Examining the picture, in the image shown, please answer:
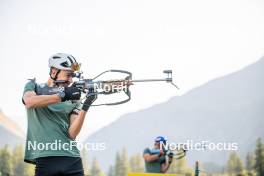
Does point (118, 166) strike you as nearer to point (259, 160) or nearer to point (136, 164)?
point (136, 164)

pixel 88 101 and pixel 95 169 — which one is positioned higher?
pixel 95 169

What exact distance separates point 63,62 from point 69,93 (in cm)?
32

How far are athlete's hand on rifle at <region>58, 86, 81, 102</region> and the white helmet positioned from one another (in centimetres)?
21

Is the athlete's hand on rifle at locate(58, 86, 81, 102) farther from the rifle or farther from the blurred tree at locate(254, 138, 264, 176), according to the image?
the blurred tree at locate(254, 138, 264, 176)

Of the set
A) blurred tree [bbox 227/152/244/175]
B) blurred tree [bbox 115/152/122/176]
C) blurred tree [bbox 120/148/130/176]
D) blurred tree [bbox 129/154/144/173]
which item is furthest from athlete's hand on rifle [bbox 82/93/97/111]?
blurred tree [bbox 129/154/144/173]

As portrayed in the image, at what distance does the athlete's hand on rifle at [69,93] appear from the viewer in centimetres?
474

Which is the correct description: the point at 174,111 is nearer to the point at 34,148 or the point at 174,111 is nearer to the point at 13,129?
the point at 13,129

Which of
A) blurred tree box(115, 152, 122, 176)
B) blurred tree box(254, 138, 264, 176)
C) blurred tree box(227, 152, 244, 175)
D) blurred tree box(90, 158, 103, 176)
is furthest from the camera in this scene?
blurred tree box(90, 158, 103, 176)

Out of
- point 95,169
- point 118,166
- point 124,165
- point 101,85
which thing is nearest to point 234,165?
point 124,165

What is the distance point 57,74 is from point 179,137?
57.8 meters

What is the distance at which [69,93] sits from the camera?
4762 millimetres

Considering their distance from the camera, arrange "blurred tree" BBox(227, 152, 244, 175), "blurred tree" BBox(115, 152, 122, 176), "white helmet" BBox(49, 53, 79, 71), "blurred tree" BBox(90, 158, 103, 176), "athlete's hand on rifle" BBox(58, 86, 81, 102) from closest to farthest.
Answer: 1. "athlete's hand on rifle" BBox(58, 86, 81, 102)
2. "white helmet" BBox(49, 53, 79, 71)
3. "blurred tree" BBox(227, 152, 244, 175)
4. "blurred tree" BBox(115, 152, 122, 176)
5. "blurred tree" BBox(90, 158, 103, 176)

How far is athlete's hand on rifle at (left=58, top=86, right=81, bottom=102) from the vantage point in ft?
15.5

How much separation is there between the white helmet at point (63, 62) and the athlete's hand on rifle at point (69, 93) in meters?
0.21
